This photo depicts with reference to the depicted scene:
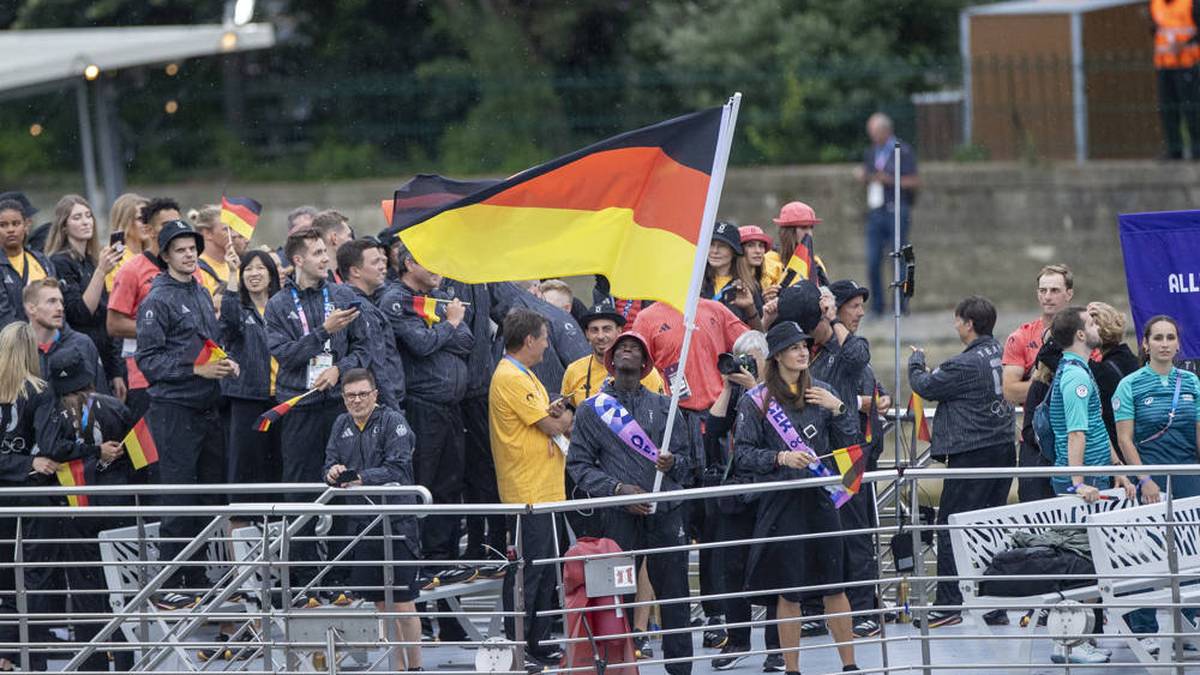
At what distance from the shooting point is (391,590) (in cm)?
996

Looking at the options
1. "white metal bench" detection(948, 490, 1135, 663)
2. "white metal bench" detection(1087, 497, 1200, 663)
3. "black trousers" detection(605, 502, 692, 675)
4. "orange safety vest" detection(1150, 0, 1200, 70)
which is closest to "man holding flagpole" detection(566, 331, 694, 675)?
"black trousers" detection(605, 502, 692, 675)

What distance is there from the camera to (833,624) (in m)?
10.2

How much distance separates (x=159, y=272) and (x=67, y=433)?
1431mm

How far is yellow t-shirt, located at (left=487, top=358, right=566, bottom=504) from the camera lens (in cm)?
1116

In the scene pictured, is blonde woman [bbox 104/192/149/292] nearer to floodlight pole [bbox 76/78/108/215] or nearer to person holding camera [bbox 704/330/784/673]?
person holding camera [bbox 704/330/784/673]

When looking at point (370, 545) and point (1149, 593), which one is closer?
point (1149, 593)

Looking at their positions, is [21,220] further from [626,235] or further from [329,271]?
[626,235]


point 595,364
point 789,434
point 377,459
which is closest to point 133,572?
point 377,459

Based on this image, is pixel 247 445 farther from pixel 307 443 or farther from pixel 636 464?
pixel 636 464

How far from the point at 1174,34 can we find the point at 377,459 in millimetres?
12597

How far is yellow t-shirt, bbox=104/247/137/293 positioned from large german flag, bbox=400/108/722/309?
3.14m

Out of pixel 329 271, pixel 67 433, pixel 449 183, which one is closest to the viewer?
pixel 449 183

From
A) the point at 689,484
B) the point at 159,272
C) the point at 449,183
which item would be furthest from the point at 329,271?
the point at 689,484

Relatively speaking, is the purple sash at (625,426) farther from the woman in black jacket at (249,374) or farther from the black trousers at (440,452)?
the woman in black jacket at (249,374)
